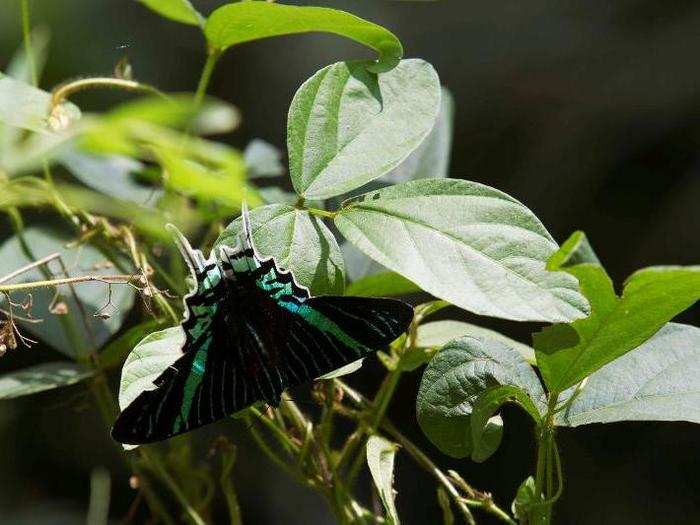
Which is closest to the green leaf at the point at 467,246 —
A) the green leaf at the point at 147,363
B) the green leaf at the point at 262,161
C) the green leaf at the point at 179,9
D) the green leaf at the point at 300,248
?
the green leaf at the point at 300,248

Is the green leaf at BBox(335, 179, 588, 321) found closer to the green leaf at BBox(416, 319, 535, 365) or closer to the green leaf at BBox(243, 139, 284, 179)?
the green leaf at BBox(416, 319, 535, 365)

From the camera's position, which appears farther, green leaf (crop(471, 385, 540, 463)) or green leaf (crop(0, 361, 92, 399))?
green leaf (crop(0, 361, 92, 399))

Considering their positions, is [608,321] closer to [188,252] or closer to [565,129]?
[188,252]

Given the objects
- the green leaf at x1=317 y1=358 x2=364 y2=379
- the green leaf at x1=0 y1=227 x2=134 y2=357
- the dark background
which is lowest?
the dark background

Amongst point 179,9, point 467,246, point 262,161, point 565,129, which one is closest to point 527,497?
point 467,246

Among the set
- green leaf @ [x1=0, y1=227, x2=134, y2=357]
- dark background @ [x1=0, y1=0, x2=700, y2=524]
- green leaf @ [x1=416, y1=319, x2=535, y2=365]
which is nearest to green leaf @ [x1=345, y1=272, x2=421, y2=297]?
green leaf @ [x1=416, y1=319, x2=535, y2=365]
